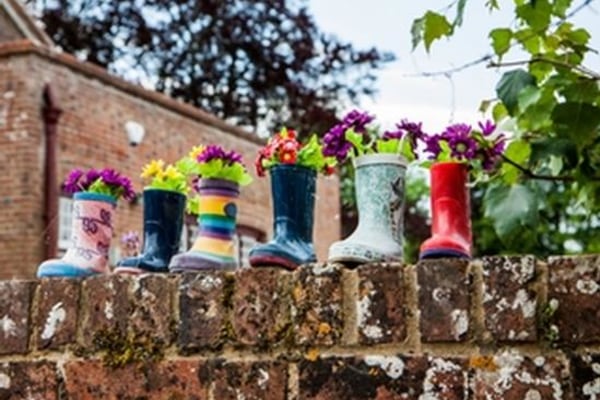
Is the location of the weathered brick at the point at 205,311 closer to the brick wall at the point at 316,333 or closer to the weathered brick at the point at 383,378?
the brick wall at the point at 316,333

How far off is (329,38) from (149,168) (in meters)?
14.2

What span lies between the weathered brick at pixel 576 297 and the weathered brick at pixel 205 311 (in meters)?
0.57

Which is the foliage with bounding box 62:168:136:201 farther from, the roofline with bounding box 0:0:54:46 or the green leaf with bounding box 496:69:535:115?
the roofline with bounding box 0:0:54:46

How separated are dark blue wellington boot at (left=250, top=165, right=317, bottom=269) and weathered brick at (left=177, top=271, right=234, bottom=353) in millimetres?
152

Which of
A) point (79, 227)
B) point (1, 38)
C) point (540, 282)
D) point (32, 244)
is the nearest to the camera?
point (540, 282)

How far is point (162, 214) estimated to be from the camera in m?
2.22

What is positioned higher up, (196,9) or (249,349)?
(196,9)

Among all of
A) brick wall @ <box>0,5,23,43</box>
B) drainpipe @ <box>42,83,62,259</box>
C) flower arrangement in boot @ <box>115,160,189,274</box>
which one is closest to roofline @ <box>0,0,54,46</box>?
brick wall @ <box>0,5,23,43</box>

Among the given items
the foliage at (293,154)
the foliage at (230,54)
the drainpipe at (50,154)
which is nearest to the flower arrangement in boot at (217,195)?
the foliage at (293,154)

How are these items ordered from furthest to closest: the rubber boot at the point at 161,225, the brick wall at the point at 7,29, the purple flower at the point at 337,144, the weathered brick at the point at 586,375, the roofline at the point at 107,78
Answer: the brick wall at the point at 7,29 → the roofline at the point at 107,78 → the rubber boot at the point at 161,225 → the purple flower at the point at 337,144 → the weathered brick at the point at 586,375

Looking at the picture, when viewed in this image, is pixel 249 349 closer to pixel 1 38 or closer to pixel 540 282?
pixel 540 282

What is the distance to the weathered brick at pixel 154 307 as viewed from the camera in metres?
1.89

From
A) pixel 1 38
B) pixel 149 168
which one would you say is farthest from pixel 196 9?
pixel 149 168

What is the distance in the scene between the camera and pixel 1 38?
11.7m
